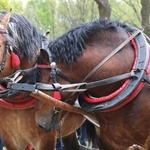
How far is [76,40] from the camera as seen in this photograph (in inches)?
106

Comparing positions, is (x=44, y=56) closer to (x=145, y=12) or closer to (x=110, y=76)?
(x=110, y=76)

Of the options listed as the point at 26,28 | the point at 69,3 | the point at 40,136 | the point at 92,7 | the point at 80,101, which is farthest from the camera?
the point at 69,3

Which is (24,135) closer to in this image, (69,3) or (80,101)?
(80,101)

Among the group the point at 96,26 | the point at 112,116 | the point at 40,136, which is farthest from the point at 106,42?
the point at 40,136

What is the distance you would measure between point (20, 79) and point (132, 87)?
0.95 m

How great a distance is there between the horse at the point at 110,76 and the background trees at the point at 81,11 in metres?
0.97

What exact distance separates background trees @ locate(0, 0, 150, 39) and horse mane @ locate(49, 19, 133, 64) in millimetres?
863

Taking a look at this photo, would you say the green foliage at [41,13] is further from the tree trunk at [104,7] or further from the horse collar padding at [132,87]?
the horse collar padding at [132,87]

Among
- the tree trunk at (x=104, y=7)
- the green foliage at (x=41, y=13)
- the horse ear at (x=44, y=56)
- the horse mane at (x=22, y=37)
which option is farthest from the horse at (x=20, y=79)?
the green foliage at (x=41, y=13)

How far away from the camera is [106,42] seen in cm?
272

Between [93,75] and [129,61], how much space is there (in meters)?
0.29

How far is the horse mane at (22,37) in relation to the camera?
122 inches

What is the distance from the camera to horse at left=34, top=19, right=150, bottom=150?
2.55 metres

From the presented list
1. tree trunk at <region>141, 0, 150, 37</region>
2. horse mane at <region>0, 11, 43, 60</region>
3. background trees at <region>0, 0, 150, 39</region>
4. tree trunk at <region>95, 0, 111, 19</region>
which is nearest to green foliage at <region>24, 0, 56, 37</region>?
background trees at <region>0, 0, 150, 39</region>
